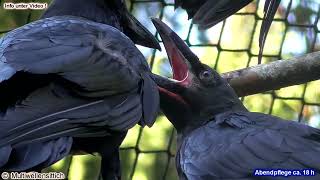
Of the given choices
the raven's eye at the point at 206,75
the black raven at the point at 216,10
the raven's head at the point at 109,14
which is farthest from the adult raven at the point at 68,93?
the black raven at the point at 216,10

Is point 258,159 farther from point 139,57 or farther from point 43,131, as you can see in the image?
point 43,131

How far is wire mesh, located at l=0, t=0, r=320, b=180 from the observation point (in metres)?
2.13

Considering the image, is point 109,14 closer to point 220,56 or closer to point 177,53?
point 177,53

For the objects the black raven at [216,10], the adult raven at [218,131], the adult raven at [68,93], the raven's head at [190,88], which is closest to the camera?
the adult raven at [68,93]

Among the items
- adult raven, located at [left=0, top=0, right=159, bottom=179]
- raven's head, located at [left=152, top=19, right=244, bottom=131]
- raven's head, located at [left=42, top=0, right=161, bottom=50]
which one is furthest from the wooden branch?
adult raven, located at [left=0, top=0, right=159, bottom=179]

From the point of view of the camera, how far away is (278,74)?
1.79m

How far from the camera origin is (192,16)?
1993mm

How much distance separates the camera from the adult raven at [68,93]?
1.28 metres

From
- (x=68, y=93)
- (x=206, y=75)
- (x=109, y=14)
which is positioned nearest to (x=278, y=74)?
(x=206, y=75)

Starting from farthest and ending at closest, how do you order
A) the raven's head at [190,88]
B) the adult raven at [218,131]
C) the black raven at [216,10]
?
1. the black raven at [216,10]
2. the raven's head at [190,88]
3. the adult raven at [218,131]

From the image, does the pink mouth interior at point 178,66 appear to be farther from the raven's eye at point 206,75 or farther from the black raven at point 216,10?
the black raven at point 216,10

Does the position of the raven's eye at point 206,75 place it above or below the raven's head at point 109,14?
below

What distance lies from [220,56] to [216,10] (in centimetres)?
44

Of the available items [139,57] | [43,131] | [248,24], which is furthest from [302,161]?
[248,24]
